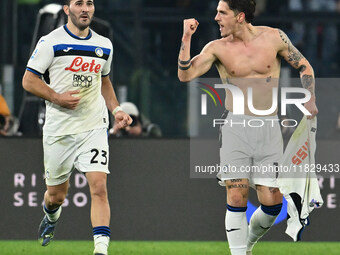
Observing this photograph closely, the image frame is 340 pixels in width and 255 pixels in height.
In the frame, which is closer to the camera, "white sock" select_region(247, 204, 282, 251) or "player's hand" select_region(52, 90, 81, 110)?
"player's hand" select_region(52, 90, 81, 110)

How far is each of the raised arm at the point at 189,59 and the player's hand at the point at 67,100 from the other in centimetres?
93

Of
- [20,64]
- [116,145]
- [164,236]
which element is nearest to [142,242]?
[164,236]

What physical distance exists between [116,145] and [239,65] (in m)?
3.04

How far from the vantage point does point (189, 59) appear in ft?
33.6

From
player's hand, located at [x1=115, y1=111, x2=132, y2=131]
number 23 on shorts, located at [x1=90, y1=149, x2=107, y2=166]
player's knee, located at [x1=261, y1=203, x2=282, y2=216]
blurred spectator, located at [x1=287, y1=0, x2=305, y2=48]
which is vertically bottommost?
player's knee, located at [x1=261, y1=203, x2=282, y2=216]

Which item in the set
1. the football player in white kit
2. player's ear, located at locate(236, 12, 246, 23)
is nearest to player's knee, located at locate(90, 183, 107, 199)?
the football player in white kit

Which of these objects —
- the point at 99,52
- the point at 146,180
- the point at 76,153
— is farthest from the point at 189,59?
the point at 146,180

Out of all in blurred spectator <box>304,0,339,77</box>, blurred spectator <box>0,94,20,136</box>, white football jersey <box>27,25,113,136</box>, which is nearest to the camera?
white football jersey <box>27,25,113,136</box>

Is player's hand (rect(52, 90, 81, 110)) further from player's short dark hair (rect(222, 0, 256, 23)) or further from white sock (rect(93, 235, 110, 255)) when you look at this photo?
player's short dark hair (rect(222, 0, 256, 23))

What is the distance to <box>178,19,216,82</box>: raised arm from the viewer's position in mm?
10133

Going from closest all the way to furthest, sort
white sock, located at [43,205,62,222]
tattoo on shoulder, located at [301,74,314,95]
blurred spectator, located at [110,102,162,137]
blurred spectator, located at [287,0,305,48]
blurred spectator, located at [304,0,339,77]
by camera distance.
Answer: tattoo on shoulder, located at [301,74,314,95] → white sock, located at [43,205,62,222] → blurred spectator, located at [110,102,162,137] → blurred spectator, located at [304,0,339,77] → blurred spectator, located at [287,0,305,48]

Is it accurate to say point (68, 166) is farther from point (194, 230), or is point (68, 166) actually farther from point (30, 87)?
point (194, 230)

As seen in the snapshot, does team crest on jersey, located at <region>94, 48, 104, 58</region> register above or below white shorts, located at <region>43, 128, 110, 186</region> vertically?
above

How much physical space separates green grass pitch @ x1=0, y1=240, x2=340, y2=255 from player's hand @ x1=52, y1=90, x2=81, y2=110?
7.09 feet
